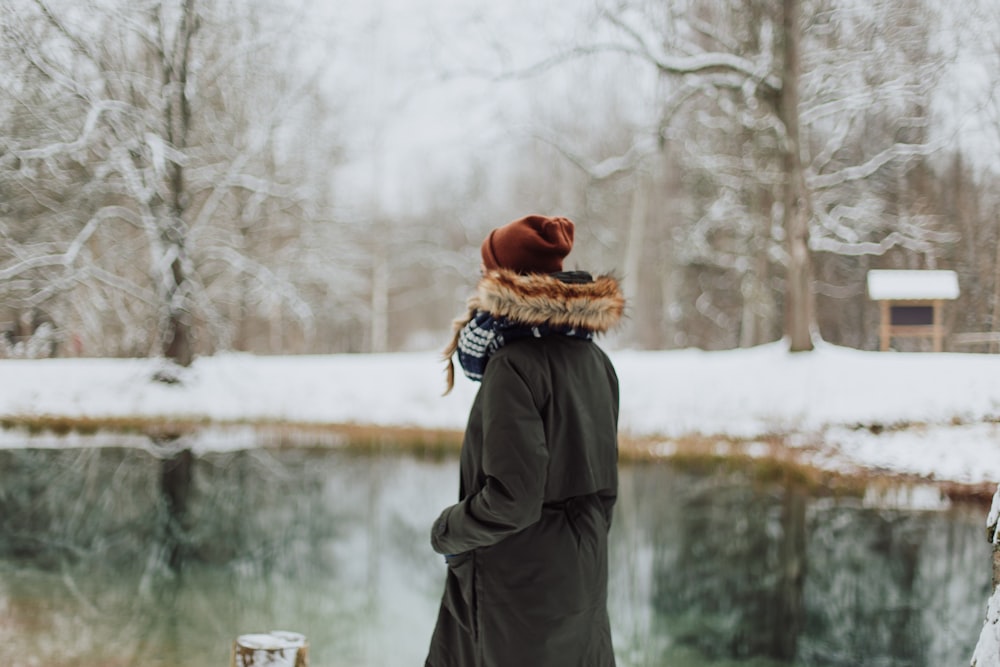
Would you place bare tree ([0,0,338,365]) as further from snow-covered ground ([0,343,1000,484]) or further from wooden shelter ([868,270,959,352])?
wooden shelter ([868,270,959,352])

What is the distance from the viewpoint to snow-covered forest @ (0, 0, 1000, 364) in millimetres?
4520

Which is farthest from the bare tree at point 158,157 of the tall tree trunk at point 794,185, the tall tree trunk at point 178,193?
the tall tree trunk at point 794,185

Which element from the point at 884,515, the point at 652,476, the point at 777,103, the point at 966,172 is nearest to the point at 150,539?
the point at 652,476

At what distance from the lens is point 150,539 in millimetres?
5082

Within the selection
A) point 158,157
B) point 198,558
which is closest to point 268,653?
point 198,558

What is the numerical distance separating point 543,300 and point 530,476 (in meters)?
0.30

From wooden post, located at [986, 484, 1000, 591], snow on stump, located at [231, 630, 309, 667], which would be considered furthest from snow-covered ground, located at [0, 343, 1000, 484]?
snow on stump, located at [231, 630, 309, 667]

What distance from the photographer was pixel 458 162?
8.51 m

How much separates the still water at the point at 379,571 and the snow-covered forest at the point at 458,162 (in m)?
0.95

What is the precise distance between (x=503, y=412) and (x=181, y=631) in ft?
10.3

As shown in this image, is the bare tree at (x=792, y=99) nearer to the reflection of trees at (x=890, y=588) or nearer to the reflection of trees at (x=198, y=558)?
the reflection of trees at (x=890, y=588)

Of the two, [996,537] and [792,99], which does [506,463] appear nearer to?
[996,537]

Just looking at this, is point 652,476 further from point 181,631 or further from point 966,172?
point 181,631

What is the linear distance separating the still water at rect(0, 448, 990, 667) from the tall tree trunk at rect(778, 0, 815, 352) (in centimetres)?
150
